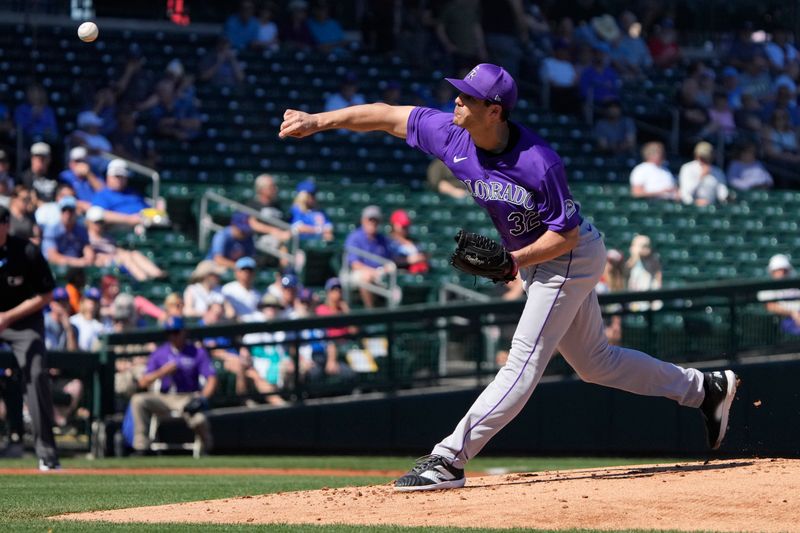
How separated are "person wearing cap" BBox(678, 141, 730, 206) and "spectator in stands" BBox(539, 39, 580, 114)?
106 inches

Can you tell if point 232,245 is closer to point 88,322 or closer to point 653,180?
point 88,322

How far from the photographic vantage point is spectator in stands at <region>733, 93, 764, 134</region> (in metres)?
21.1

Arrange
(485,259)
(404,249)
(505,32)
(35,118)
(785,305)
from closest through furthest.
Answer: (485,259) < (785,305) < (404,249) < (35,118) < (505,32)

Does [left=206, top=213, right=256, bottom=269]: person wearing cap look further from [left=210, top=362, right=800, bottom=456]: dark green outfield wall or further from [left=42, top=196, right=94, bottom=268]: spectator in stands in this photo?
[left=210, top=362, right=800, bottom=456]: dark green outfield wall

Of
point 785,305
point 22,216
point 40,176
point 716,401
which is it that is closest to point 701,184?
point 785,305

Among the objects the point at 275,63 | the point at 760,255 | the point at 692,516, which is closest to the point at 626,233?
the point at 760,255

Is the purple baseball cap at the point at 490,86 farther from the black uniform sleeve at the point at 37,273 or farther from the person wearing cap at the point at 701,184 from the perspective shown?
the person wearing cap at the point at 701,184

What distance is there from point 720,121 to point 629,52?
2314 millimetres

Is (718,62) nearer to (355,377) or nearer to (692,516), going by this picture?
(355,377)

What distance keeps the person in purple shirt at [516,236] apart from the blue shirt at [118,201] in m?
8.49

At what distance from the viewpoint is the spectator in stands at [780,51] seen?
22.8 m

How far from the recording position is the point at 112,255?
46.9 feet

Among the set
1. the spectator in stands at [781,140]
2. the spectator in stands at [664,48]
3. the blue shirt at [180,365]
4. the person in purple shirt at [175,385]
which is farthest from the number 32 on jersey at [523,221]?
the spectator in stands at [664,48]

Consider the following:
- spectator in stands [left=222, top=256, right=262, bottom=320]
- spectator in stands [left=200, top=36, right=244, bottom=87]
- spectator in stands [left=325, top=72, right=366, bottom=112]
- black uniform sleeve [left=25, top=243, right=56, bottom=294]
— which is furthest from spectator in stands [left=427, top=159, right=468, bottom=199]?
black uniform sleeve [left=25, top=243, right=56, bottom=294]
